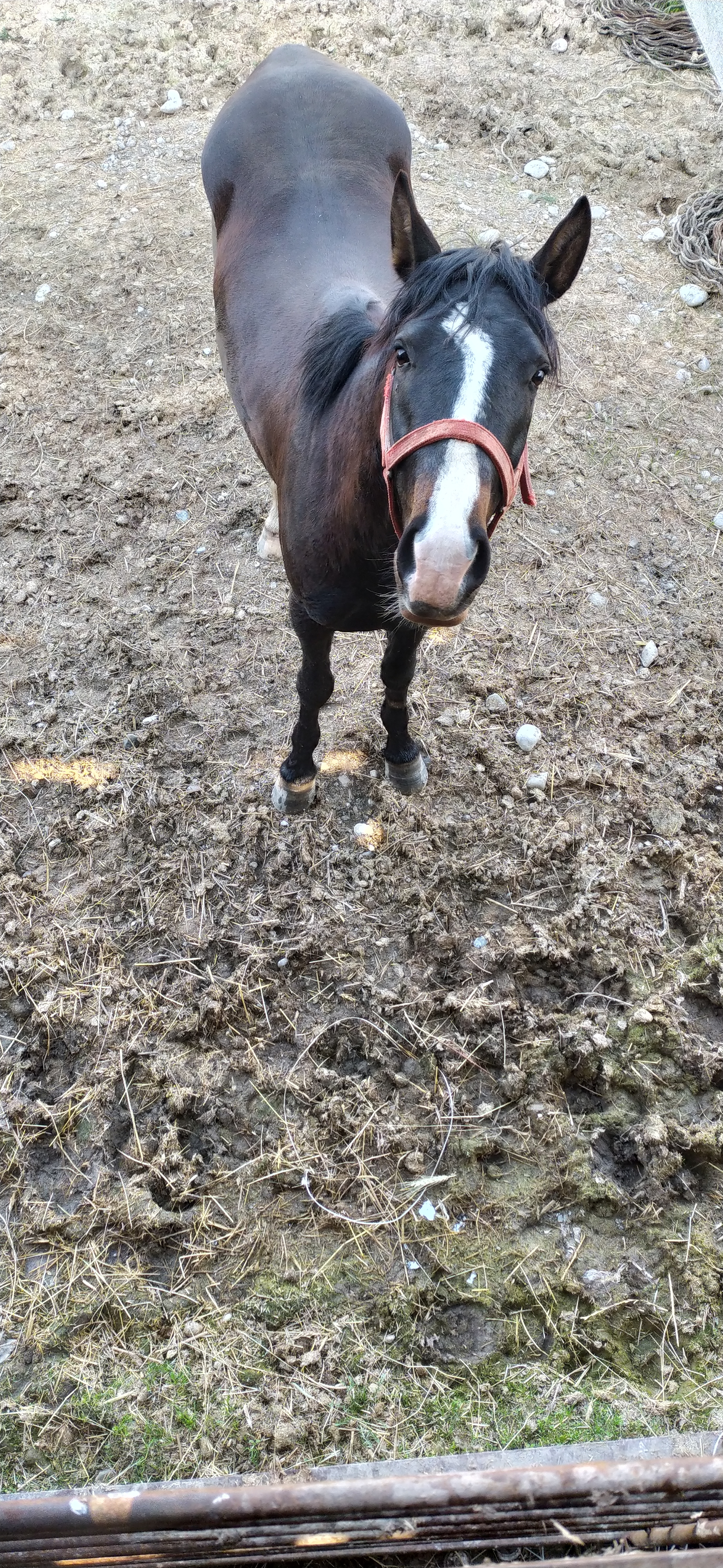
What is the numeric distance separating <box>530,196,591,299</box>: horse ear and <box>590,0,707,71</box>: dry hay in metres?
5.34

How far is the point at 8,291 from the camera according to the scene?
450cm

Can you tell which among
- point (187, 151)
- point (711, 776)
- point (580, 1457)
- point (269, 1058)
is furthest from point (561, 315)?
point (580, 1457)

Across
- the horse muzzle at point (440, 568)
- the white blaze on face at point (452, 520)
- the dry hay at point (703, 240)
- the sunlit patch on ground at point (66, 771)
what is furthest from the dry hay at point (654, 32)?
the horse muzzle at point (440, 568)

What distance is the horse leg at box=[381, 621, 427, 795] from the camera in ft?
8.41

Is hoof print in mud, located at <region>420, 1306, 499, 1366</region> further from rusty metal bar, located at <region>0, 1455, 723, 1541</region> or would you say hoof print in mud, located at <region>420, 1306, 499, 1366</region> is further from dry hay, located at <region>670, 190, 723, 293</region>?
dry hay, located at <region>670, 190, 723, 293</region>

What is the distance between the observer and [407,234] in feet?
6.00

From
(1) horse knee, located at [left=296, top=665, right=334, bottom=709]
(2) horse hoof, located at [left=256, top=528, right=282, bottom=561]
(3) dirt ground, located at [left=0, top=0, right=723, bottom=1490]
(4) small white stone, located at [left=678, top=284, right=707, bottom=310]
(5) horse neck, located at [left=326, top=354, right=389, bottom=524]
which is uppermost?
(5) horse neck, located at [left=326, top=354, right=389, bottom=524]

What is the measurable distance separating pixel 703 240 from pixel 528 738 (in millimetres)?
3374

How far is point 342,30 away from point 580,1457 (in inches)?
Result: 287

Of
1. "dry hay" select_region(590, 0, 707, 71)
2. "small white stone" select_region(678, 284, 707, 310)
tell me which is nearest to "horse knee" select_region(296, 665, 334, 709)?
"small white stone" select_region(678, 284, 707, 310)

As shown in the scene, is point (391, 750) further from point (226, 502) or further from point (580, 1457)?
point (580, 1457)

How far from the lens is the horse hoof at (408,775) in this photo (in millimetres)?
2907

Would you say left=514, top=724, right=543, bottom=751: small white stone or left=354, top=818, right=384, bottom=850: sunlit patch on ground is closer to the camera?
left=354, top=818, right=384, bottom=850: sunlit patch on ground

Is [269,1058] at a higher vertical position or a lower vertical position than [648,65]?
lower
